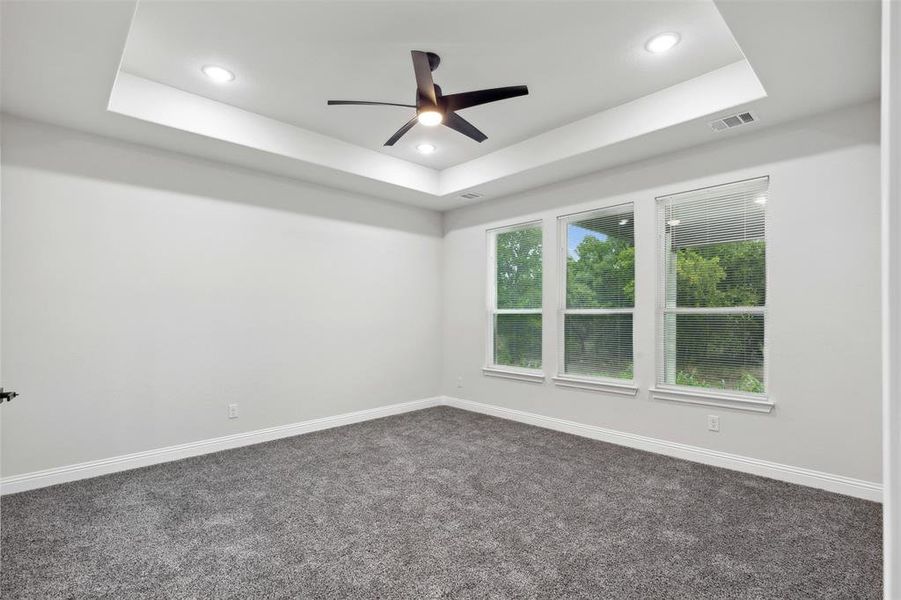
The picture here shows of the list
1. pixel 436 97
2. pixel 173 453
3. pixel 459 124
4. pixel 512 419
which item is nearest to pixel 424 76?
pixel 436 97

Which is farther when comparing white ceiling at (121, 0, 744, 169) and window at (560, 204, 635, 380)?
window at (560, 204, 635, 380)

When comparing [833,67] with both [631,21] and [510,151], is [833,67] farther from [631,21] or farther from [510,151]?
[510,151]

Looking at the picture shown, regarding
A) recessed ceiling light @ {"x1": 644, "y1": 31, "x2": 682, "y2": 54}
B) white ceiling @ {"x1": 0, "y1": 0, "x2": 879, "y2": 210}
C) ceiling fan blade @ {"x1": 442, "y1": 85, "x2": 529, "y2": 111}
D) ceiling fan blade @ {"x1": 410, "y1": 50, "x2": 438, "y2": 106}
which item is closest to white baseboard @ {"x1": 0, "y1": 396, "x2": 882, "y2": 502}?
white ceiling @ {"x1": 0, "y1": 0, "x2": 879, "y2": 210}

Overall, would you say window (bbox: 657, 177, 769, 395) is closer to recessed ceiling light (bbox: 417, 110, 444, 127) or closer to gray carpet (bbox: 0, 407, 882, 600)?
gray carpet (bbox: 0, 407, 882, 600)

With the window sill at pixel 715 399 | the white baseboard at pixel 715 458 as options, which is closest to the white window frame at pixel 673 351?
the window sill at pixel 715 399

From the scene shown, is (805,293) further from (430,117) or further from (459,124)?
(430,117)

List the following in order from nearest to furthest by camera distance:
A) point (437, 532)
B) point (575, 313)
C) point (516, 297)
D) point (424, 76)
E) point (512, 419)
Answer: point (437, 532)
point (424, 76)
point (575, 313)
point (512, 419)
point (516, 297)

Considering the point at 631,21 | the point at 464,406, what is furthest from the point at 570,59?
the point at 464,406

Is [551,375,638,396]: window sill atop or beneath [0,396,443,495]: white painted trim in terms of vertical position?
atop

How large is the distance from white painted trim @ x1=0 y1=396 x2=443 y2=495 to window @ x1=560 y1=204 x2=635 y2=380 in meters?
2.21

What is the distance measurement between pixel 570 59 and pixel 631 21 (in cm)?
46

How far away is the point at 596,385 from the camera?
14.5ft

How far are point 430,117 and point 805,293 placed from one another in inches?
113

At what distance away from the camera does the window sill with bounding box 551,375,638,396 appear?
13.8 ft
